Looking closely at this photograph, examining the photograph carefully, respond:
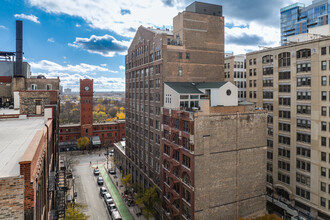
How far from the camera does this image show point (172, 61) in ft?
144

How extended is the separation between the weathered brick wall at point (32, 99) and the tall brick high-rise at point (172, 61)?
1966 cm

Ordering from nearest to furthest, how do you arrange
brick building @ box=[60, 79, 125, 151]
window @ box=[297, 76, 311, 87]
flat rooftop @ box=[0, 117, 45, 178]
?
flat rooftop @ box=[0, 117, 45, 178]
window @ box=[297, 76, 311, 87]
brick building @ box=[60, 79, 125, 151]

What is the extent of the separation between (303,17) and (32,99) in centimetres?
12502

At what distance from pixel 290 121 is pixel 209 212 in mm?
25537

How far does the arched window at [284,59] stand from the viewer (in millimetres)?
45562

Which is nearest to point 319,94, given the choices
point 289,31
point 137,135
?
point 137,135

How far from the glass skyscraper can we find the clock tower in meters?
90.0

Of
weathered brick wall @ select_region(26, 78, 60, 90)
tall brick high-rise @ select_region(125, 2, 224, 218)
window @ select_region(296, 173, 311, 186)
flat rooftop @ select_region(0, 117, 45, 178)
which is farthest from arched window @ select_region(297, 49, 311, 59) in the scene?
weathered brick wall @ select_region(26, 78, 60, 90)

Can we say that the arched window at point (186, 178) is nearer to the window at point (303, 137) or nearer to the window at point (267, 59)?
the window at point (303, 137)

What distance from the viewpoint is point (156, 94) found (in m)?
46.6

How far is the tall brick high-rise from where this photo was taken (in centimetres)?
4403

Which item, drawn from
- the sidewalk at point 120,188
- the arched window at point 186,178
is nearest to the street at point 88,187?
the sidewalk at point 120,188

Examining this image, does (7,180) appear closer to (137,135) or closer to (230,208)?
(230,208)

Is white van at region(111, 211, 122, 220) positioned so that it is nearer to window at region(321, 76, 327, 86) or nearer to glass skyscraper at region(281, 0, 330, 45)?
window at region(321, 76, 327, 86)
